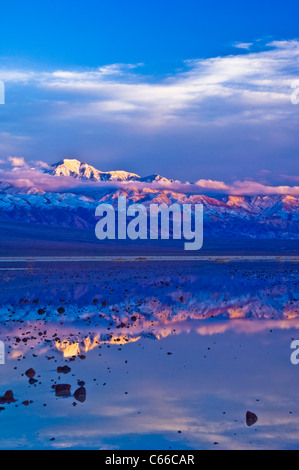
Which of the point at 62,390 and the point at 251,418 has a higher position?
the point at 62,390

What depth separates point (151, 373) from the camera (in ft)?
47.0

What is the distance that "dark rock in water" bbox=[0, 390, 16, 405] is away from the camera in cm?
1184

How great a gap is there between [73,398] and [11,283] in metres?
26.7

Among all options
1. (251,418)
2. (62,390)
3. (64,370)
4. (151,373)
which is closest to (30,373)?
(64,370)

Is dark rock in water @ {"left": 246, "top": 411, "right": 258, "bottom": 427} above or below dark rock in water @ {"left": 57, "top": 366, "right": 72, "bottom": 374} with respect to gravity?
below

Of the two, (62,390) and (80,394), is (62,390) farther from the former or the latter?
Answer: (80,394)

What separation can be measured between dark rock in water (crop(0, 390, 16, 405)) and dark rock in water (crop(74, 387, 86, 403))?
114 centimetres

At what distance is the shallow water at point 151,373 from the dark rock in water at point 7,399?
131 millimetres

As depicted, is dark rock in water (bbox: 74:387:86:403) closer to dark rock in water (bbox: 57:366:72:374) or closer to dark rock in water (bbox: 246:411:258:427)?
dark rock in water (bbox: 57:366:72:374)

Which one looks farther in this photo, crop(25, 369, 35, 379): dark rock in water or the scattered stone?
crop(25, 369, 35, 379): dark rock in water

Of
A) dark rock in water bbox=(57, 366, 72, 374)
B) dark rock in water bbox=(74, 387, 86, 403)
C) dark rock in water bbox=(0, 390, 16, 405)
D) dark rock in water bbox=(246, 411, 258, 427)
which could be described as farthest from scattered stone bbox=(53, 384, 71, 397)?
dark rock in water bbox=(246, 411, 258, 427)

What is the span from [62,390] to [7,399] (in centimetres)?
109
